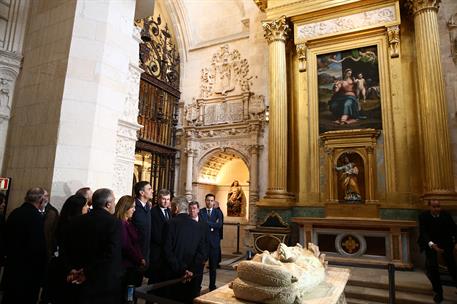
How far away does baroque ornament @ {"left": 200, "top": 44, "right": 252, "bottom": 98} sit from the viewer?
10516 millimetres

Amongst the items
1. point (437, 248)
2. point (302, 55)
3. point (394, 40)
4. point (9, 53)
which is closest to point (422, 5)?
point (394, 40)

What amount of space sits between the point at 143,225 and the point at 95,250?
3.14 feet

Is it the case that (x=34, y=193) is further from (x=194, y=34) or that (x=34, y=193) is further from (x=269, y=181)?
(x=194, y=34)

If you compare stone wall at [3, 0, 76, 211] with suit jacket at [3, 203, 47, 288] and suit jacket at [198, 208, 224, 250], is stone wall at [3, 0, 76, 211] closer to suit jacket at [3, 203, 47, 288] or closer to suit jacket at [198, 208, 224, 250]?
suit jacket at [3, 203, 47, 288]

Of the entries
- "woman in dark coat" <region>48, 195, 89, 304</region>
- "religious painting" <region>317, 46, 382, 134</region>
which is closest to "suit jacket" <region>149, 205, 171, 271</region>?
"woman in dark coat" <region>48, 195, 89, 304</region>

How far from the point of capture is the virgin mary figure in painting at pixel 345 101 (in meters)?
8.29

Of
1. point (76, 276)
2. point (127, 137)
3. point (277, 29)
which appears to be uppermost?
point (277, 29)

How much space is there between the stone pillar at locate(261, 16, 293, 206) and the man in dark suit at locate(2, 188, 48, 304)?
236 inches

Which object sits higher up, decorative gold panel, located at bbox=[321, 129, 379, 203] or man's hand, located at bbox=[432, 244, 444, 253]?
decorative gold panel, located at bbox=[321, 129, 379, 203]

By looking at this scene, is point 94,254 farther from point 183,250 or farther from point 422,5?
point 422,5

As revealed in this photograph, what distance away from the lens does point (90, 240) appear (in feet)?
7.97

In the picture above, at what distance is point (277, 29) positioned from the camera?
9.15 metres

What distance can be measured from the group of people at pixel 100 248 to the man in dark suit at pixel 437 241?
3392mm

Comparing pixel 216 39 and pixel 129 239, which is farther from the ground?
pixel 216 39
